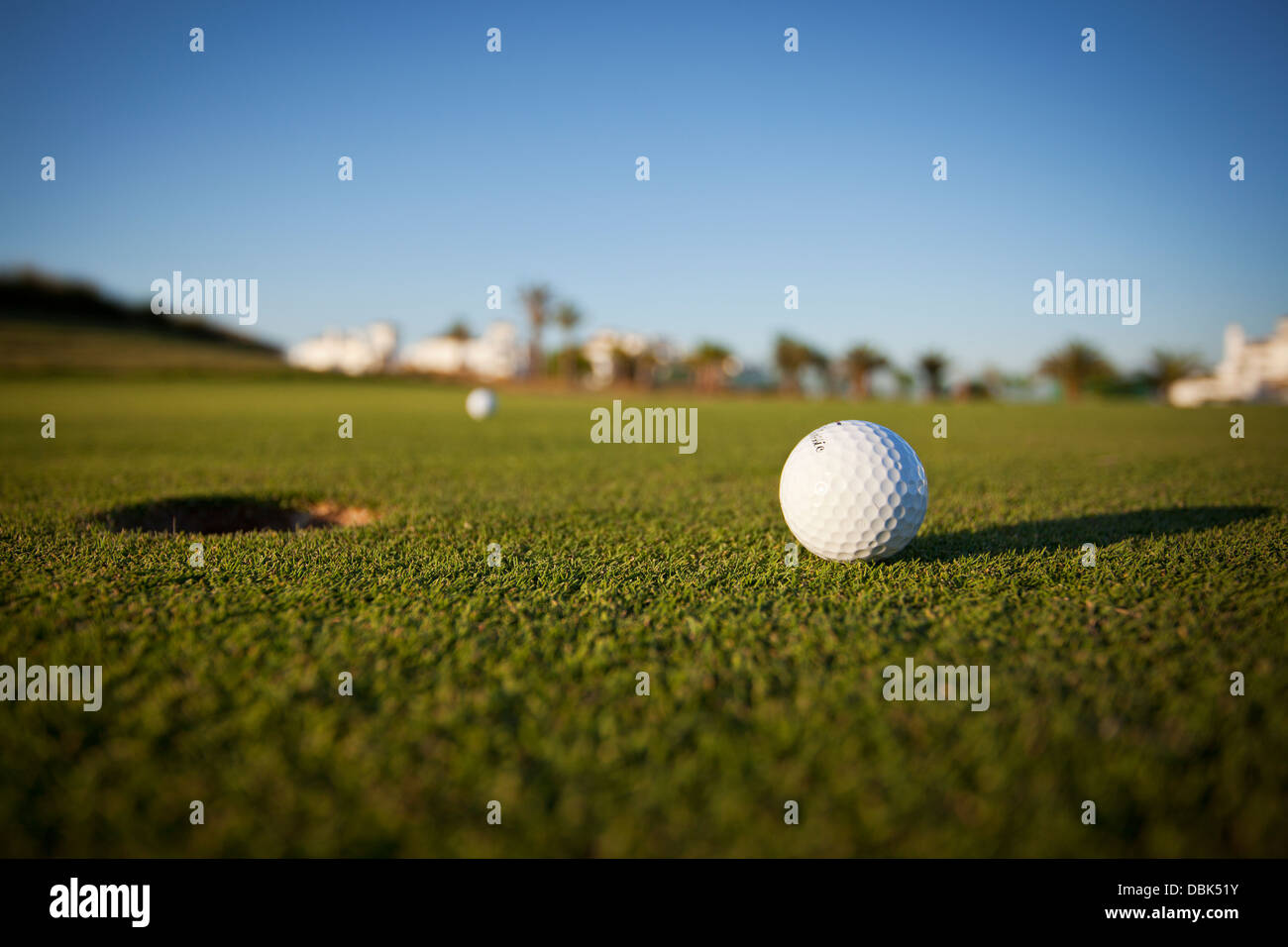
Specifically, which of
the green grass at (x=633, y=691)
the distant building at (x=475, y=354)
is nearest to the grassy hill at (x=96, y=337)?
the distant building at (x=475, y=354)

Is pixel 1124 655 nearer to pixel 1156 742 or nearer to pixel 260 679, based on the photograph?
pixel 1156 742

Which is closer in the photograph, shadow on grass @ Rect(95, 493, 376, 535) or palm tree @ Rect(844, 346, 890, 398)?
shadow on grass @ Rect(95, 493, 376, 535)

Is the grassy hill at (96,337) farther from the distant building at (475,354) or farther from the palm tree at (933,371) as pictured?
the palm tree at (933,371)

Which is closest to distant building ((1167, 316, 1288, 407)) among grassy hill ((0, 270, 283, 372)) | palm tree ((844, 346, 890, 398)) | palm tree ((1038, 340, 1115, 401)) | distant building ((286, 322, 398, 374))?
palm tree ((1038, 340, 1115, 401))

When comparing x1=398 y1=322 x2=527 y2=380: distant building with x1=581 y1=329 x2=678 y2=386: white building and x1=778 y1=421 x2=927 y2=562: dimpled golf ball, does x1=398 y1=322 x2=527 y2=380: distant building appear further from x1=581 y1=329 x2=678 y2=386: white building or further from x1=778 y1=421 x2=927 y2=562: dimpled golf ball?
x1=778 y1=421 x2=927 y2=562: dimpled golf ball

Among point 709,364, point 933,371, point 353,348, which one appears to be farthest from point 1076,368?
point 353,348
